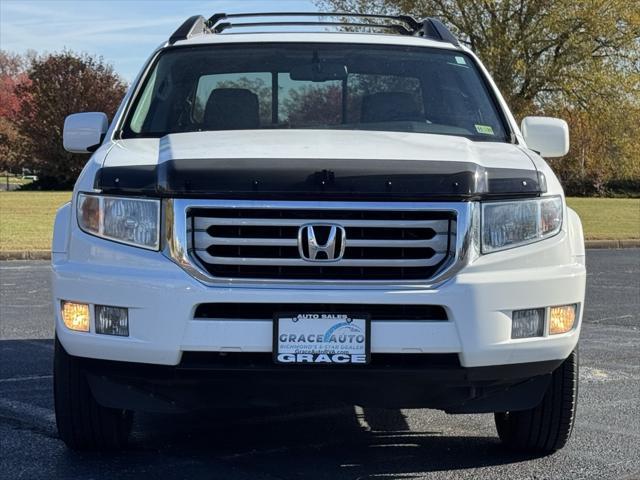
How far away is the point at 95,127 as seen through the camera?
539 centimetres

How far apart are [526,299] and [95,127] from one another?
251 cm

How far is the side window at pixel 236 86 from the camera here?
5.30 m

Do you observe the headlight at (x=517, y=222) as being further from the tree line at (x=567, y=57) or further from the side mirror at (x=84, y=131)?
the tree line at (x=567, y=57)

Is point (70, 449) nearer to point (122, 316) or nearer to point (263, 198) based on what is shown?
Result: point (122, 316)

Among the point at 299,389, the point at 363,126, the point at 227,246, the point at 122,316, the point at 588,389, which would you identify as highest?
the point at 363,126

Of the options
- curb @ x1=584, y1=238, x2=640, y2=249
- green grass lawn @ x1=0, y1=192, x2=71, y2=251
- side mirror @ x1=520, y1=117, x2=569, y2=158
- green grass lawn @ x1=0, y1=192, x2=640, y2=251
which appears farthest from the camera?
curb @ x1=584, y1=238, x2=640, y2=249

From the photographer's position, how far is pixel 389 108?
5312 millimetres

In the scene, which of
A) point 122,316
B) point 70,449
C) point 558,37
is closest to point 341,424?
point 70,449

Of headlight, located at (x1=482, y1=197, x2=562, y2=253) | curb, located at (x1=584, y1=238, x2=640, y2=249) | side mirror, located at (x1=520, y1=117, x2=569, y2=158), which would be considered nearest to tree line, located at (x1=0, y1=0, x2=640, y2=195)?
curb, located at (x1=584, y1=238, x2=640, y2=249)

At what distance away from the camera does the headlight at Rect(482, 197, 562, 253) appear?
4055 millimetres

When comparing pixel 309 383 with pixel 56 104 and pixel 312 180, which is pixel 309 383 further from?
pixel 56 104

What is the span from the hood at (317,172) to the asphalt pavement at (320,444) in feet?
3.92

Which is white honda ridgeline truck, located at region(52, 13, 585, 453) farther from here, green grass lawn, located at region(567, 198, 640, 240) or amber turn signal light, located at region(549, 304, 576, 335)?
green grass lawn, located at region(567, 198, 640, 240)

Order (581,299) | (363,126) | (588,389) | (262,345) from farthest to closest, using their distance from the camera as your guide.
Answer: (588,389), (363,126), (581,299), (262,345)
